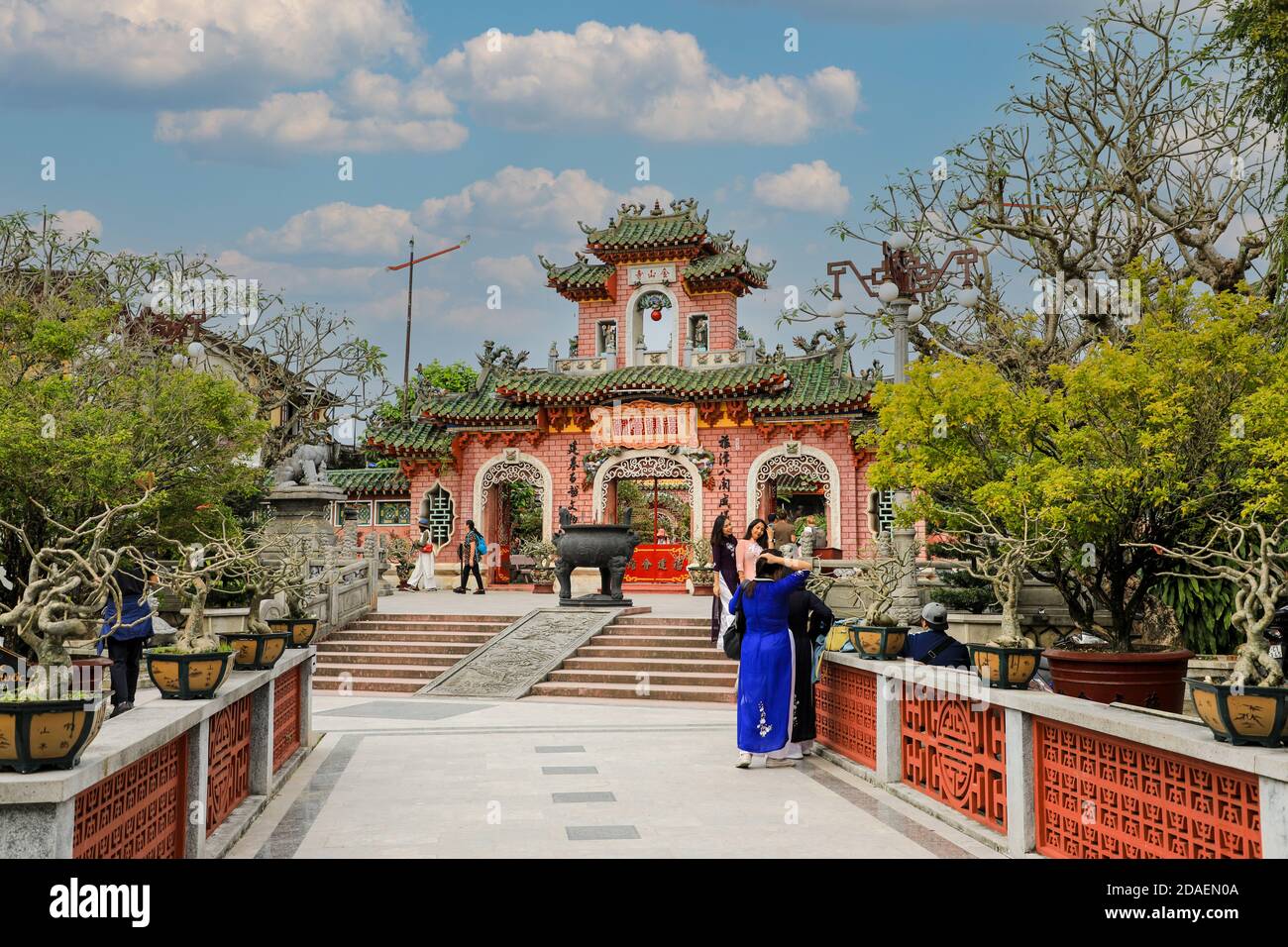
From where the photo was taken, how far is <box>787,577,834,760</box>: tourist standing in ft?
23.9

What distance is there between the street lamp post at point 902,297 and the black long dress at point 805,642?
2956 mm

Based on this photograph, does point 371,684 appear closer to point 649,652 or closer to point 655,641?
point 649,652

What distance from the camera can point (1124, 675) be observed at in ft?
29.3

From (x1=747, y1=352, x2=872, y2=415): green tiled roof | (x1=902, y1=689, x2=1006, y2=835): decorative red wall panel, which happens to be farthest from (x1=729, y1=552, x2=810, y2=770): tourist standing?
(x1=747, y1=352, x2=872, y2=415): green tiled roof

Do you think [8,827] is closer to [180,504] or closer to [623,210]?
[180,504]

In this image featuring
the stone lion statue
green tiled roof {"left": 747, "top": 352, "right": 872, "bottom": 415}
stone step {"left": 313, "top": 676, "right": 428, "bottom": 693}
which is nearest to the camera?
stone step {"left": 313, "top": 676, "right": 428, "bottom": 693}

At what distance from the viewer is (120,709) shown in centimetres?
442

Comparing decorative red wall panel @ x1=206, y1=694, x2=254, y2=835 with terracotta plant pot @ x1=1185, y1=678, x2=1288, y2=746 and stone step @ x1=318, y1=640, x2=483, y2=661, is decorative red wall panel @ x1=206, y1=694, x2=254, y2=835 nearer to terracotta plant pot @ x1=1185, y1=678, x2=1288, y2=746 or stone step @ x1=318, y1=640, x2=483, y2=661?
terracotta plant pot @ x1=1185, y1=678, x2=1288, y2=746

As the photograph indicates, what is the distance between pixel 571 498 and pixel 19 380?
10956 mm

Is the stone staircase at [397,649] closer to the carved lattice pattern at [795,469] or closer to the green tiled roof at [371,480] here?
the carved lattice pattern at [795,469]

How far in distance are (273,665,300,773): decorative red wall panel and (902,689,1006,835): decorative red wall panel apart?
12.2 feet

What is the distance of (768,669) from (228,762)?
129 inches

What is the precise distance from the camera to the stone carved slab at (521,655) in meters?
12.4
